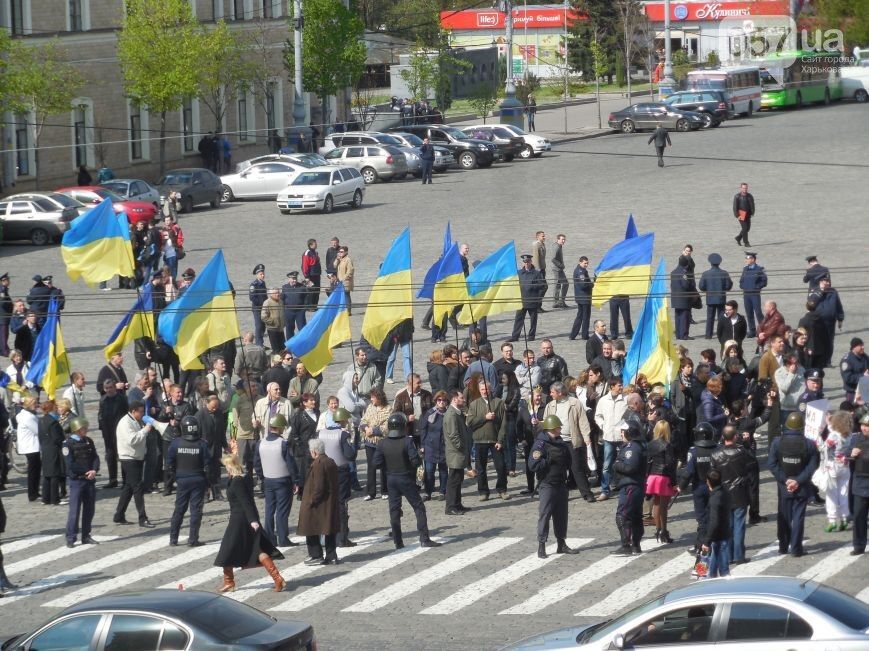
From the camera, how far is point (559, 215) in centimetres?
4081

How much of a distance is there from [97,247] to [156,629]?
1439cm

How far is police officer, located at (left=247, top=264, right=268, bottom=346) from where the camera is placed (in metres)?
27.1

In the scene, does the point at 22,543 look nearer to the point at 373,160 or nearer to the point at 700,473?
the point at 700,473

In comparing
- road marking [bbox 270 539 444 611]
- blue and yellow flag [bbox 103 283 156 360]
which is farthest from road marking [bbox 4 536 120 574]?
blue and yellow flag [bbox 103 283 156 360]

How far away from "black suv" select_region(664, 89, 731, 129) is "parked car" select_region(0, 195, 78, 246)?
3113cm

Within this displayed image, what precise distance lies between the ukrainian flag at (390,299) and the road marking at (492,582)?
18.2 feet

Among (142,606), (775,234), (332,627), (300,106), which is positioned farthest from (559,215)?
(142,606)

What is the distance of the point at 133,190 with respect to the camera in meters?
43.8

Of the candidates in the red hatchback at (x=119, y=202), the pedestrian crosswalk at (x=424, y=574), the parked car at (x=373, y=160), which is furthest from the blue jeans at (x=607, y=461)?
the parked car at (x=373, y=160)

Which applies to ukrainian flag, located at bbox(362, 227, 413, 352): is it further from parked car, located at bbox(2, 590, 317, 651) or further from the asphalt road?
parked car, located at bbox(2, 590, 317, 651)

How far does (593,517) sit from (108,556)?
233 inches

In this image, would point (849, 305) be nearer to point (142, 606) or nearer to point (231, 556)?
point (231, 556)

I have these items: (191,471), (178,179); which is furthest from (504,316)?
(178,179)

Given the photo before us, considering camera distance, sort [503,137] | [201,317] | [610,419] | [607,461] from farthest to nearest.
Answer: [503,137] → [201,317] → [607,461] → [610,419]
